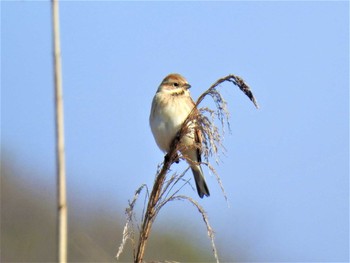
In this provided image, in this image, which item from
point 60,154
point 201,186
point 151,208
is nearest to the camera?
point 60,154

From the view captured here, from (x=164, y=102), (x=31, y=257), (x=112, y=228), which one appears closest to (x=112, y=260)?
(x=164, y=102)

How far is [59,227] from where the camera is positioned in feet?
5.47

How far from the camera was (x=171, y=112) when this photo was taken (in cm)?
454

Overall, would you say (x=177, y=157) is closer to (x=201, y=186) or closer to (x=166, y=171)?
(x=166, y=171)

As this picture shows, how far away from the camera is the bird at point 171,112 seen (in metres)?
4.47

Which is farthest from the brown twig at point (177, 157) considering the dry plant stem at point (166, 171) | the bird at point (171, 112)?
the bird at point (171, 112)

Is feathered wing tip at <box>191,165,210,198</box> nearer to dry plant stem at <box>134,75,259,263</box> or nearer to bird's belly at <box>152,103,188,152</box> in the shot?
bird's belly at <box>152,103,188,152</box>

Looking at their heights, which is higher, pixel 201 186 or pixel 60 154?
pixel 201 186

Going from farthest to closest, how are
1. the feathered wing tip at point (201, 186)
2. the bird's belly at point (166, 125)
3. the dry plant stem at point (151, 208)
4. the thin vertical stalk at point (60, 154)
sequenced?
the feathered wing tip at point (201, 186) → the bird's belly at point (166, 125) → the dry plant stem at point (151, 208) → the thin vertical stalk at point (60, 154)

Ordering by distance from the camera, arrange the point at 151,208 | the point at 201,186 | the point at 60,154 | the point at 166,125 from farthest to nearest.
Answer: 1. the point at 201,186
2. the point at 166,125
3. the point at 151,208
4. the point at 60,154

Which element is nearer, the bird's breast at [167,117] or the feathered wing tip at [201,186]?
the bird's breast at [167,117]

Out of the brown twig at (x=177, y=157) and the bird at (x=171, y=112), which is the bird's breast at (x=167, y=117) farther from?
the brown twig at (x=177, y=157)

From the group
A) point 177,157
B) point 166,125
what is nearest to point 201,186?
point 166,125

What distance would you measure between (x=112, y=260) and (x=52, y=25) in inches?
25.7
